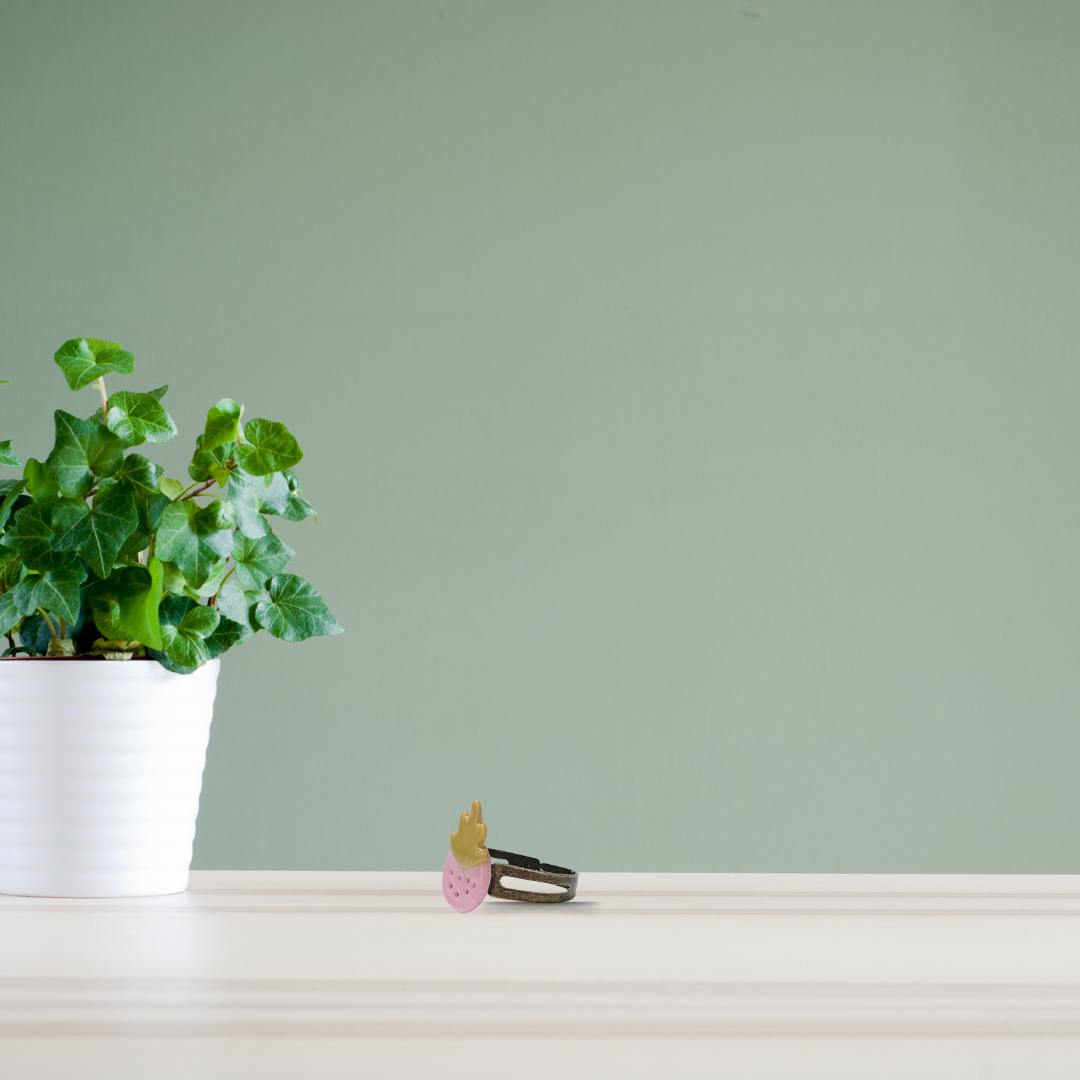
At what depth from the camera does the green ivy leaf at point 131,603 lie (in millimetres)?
749

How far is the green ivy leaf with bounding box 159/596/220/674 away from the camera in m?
0.75

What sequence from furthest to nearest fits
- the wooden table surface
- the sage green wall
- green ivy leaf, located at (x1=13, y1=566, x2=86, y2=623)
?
the sage green wall < green ivy leaf, located at (x1=13, y1=566, x2=86, y2=623) < the wooden table surface

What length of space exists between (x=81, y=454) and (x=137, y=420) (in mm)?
40

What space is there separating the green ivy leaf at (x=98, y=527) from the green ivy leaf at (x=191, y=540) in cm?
2

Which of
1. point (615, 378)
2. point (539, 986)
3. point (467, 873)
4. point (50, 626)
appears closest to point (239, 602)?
point (50, 626)

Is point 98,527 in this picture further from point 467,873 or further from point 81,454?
point 467,873

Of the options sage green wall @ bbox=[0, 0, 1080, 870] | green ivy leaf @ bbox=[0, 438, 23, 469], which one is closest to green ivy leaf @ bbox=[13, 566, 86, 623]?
green ivy leaf @ bbox=[0, 438, 23, 469]

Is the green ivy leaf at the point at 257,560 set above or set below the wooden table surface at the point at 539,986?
above

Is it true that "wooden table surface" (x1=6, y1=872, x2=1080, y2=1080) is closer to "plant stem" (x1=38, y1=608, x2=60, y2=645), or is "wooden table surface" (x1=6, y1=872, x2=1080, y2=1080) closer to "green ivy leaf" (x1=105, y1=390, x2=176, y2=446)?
"plant stem" (x1=38, y1=608, x2=60, y2=645)

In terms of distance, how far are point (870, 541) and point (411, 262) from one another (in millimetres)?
901

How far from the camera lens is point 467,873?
29.3 inches

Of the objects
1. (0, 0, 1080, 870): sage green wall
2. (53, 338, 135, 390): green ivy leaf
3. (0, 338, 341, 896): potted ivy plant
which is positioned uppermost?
(0, 0, 1080, 870): sage green wall

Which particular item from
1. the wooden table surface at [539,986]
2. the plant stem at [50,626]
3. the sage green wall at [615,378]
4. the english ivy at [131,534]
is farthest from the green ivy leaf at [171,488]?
the sage green wall at [615,378]

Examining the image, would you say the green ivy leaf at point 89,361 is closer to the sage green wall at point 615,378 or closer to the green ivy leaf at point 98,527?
the green ivy leaf at point 98,527
